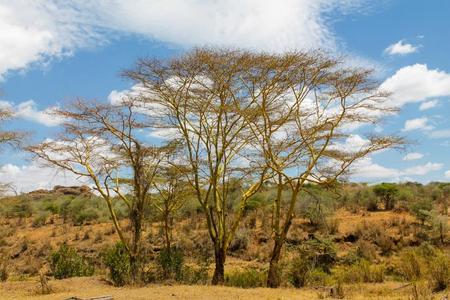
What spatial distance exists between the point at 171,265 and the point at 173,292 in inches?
196

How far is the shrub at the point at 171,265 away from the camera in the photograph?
1883cm

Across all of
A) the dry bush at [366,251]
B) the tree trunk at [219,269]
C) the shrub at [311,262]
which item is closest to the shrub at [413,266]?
the shrub at [311,262]

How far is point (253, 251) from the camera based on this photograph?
30.0 m

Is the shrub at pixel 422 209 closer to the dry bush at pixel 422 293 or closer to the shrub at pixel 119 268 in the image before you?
the dry bush at pixel 422 293

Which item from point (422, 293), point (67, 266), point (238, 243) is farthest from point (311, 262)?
point (422, 293)

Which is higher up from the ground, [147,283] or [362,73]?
[362,73]

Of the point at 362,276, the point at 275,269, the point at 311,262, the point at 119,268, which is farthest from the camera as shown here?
the point at 311,262

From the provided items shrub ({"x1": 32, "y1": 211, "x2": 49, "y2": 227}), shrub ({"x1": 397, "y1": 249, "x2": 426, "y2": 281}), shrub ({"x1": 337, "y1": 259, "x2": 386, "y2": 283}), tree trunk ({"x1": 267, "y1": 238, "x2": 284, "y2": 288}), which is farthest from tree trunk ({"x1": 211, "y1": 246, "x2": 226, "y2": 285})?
shrub ({"x1": 32, "y1": 211, "x2": 49, "y2": 227})

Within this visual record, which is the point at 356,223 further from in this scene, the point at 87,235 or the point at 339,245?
the point at 87,235

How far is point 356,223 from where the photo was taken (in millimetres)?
32719

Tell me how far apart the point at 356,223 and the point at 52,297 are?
22.5 metres

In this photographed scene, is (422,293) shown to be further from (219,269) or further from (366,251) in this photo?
(366,251)

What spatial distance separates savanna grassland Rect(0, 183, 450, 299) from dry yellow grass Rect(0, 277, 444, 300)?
3cm

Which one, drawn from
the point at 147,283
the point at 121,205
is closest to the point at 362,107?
the point at 147,283
